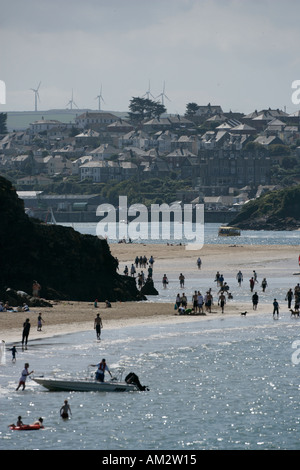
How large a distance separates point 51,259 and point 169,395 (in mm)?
23358

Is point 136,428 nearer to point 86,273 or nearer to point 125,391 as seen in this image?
point 125,391

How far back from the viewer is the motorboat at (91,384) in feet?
120

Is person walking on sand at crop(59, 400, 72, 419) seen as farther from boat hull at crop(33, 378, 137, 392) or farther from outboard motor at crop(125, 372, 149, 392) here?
outboard motor at crop(125, 372, 149, 392)

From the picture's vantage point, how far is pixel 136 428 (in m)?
32.8

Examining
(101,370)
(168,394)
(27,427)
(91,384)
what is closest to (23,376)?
(91,384)

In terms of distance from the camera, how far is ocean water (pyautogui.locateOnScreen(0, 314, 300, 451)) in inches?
1248

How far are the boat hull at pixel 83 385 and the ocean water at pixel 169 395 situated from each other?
0.23 metres

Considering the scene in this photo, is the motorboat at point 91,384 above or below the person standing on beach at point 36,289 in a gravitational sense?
below

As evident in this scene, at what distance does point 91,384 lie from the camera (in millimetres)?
36875

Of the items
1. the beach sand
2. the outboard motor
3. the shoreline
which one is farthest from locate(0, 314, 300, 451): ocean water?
the beach sand

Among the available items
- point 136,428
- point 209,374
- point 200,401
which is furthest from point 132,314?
point 136,428

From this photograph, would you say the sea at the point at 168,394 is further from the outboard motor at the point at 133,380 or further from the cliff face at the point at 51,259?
the cliff face at the point at 51,259

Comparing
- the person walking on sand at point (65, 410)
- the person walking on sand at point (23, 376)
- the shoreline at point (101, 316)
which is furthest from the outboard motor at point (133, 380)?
the shoreline at point (101, 316)
